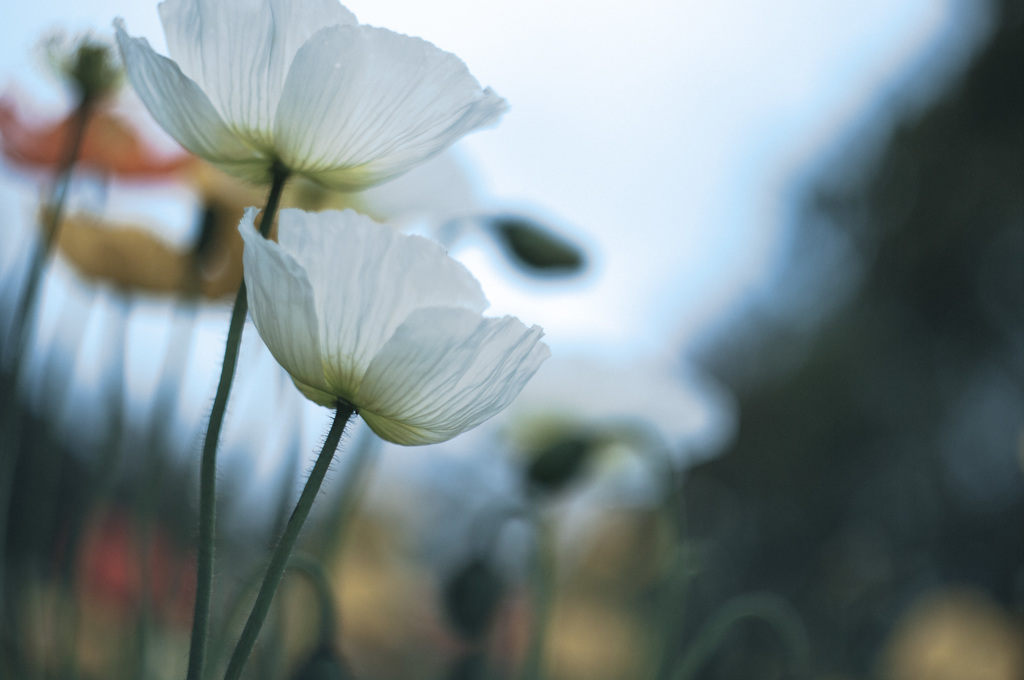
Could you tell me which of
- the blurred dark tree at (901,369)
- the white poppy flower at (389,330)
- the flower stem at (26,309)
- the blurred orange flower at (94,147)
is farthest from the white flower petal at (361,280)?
the blurred dark tree at (901,369)

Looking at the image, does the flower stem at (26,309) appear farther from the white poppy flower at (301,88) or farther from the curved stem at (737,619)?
the curved stem at (737,619)

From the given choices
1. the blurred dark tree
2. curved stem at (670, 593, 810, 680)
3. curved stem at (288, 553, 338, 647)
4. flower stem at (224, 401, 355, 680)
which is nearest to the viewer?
flower stem at (224, 401, 355, 680)

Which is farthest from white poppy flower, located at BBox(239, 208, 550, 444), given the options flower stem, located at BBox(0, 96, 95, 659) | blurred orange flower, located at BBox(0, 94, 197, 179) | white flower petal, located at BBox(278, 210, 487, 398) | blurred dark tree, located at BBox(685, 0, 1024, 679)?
blurred dark tree, located at BBox(685, 0, 1024, 679)

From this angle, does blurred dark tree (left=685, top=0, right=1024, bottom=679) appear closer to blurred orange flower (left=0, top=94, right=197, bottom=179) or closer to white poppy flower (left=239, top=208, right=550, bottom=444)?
blurred orange flower (left=0, top=94, right=197, bottom=179)

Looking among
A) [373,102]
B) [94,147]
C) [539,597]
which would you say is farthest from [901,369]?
[373,102]

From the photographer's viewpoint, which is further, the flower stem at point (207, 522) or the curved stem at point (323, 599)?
the curved stem at point (323, 599)

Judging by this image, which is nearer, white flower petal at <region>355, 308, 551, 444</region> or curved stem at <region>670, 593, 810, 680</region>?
white flower petal at <region>355, 308, 551, 444</region>

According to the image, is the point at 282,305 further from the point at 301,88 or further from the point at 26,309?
the point at 26,309
